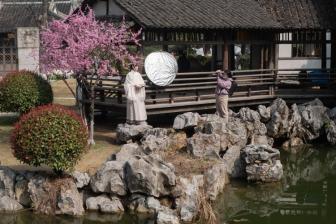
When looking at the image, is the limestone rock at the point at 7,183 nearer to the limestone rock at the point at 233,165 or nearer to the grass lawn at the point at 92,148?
the grass lawn at the point at 92,148

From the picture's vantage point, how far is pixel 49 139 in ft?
36.5

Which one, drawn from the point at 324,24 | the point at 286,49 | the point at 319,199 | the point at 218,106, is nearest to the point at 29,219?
the point at 319,199

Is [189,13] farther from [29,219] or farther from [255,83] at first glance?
[29,219]

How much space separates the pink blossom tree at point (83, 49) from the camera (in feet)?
47.0

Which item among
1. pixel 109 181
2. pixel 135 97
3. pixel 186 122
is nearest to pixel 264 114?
pixel 186 122

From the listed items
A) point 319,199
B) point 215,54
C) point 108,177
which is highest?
point 215,54

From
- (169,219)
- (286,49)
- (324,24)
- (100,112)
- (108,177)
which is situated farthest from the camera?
(286,49)

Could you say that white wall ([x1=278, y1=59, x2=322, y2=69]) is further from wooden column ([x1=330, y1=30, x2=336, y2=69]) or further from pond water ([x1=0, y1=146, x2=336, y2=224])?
pond water ([x1=0, y1=146, x2=336, y2=224])

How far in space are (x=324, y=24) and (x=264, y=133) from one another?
278 inches

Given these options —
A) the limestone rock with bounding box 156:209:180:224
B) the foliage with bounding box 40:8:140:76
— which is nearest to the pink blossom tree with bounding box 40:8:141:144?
the foliage with bounding box 40:8:140:76

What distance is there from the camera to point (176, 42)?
18.2 m

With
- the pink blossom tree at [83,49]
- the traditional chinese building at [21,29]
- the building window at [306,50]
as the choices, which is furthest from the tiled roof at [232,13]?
the traditional chinese building at [21,29]

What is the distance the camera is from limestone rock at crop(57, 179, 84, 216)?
11.2 metres

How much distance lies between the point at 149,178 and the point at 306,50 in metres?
15.7
